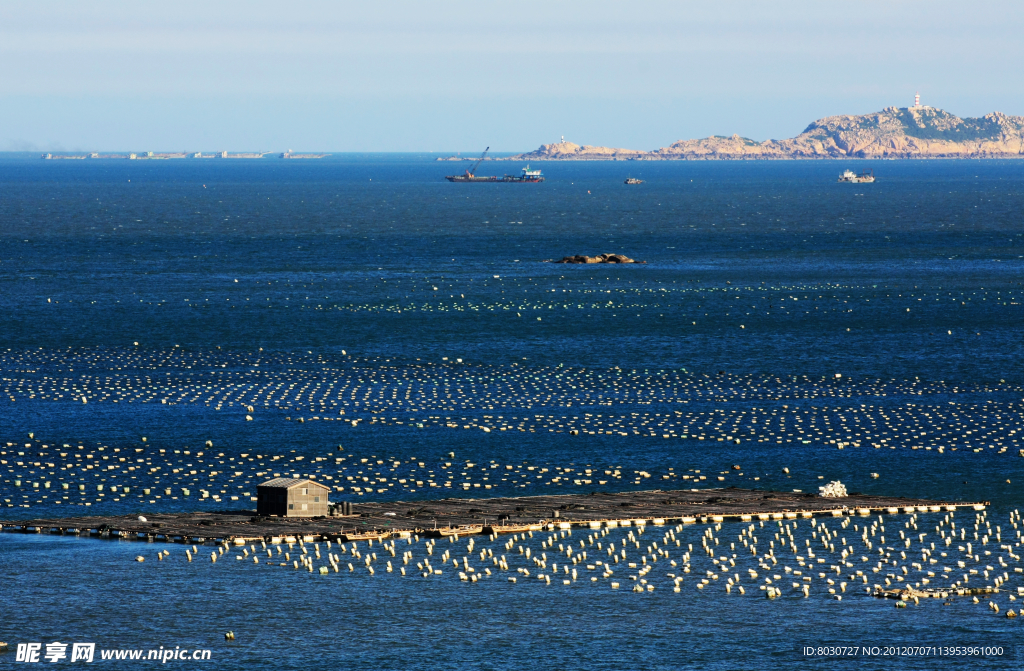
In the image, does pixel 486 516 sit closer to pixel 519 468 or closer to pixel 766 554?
pixel 519 468

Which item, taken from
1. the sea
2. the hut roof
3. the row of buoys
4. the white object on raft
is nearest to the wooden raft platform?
the white object on raft

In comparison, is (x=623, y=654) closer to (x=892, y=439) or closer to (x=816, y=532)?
(x=816, y=532)

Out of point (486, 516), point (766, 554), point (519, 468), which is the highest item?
point (486, 516)

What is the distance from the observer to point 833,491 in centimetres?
10312

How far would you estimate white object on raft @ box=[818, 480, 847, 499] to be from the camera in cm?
10300

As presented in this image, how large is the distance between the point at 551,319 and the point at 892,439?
72947 mm

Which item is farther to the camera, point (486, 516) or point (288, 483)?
point (288, 483)

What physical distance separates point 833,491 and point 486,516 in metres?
22.2

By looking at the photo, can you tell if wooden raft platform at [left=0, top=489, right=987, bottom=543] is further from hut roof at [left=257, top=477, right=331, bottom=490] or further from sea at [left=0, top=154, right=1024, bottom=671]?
hut roof at [left=257, top=477, right=331, bottom=490]

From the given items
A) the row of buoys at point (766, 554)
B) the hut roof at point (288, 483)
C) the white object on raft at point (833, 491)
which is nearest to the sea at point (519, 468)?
the row of buoys at point (766, 554)

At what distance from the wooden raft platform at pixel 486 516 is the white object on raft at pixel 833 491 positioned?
67cm

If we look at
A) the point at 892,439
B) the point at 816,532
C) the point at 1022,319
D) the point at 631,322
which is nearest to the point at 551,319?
the point at 631,322

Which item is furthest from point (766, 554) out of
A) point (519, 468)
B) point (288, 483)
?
point (288, 483)

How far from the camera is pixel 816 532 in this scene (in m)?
93.9
